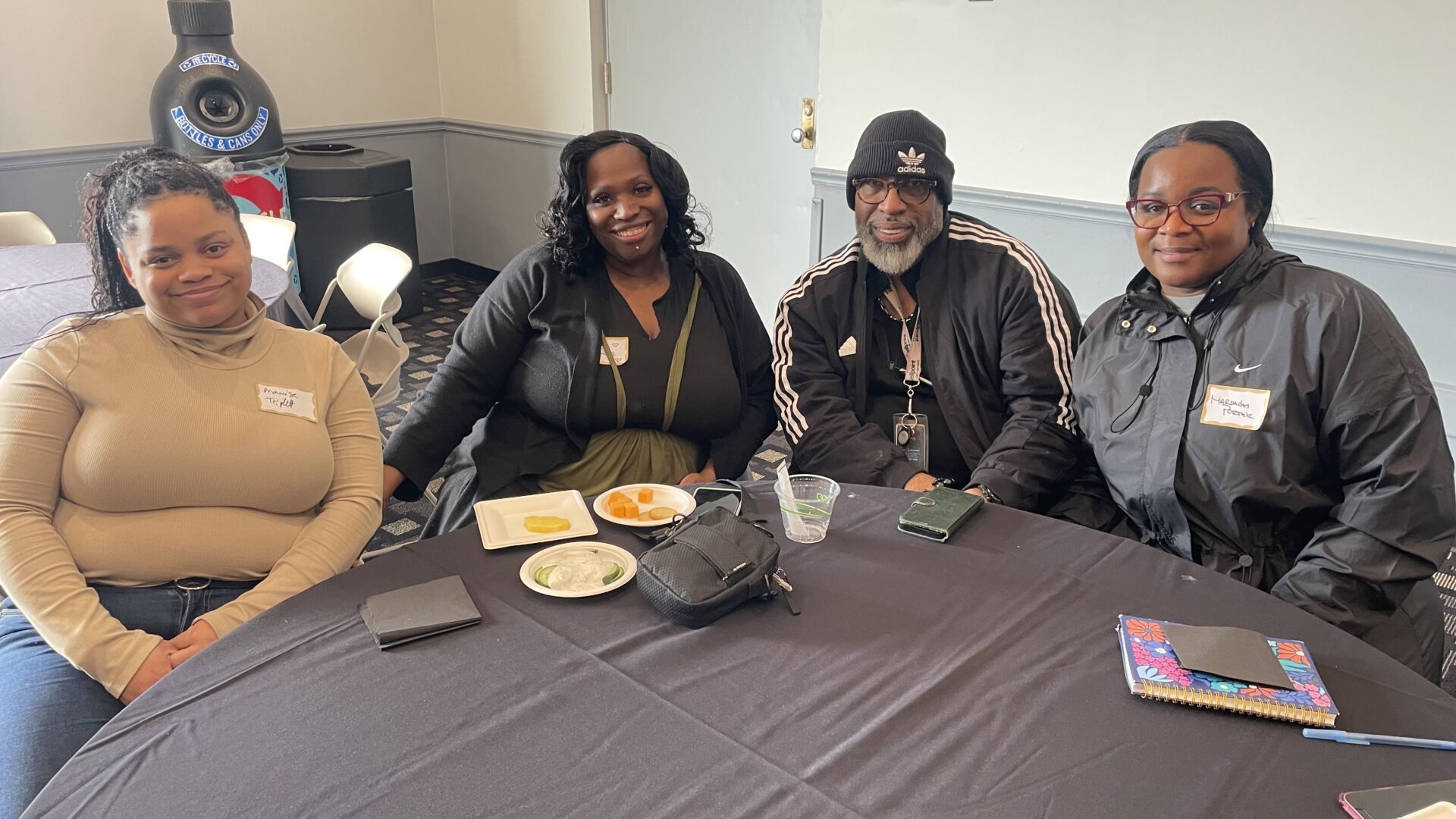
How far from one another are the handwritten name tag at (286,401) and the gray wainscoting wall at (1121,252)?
206 centimetres

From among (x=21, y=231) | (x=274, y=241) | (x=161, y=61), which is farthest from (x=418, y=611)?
(x=161, y=61)

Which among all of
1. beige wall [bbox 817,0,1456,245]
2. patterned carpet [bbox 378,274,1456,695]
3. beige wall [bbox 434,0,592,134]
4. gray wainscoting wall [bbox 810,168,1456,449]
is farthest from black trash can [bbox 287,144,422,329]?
beige wall [bbox 817,0,1456,245]

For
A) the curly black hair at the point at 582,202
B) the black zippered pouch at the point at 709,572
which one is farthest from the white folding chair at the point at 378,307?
the black zippered pouch at the point at 709,572

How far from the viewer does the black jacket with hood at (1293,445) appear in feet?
5.16

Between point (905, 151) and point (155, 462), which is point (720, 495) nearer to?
point (155, 462)

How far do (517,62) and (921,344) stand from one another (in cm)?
403

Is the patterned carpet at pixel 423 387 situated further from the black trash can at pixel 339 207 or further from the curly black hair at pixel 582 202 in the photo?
the curly black hair at pixel 582 202

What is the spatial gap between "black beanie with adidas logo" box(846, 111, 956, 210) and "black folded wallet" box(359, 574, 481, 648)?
1.41 meters

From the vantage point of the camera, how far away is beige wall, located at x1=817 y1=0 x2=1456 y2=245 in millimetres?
2791

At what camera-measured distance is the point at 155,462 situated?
5.08 ft

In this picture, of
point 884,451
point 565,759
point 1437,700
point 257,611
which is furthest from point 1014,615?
point 257,611

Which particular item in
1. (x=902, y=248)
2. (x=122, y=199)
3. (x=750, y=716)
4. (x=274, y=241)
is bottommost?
(x=750, y=716)

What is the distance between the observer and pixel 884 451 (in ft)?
7.21

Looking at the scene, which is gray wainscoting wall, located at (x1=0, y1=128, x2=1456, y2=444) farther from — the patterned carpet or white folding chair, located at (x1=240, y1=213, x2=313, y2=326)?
white folding chair, located at (x1=240, y1=213, x2=313, y2=326)
